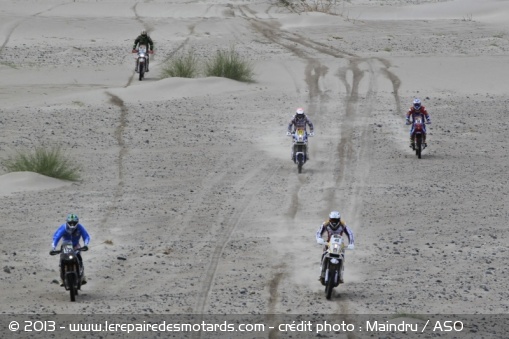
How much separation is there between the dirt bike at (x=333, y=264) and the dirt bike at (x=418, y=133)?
438 inches

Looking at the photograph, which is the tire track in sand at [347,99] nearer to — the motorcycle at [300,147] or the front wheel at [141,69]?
the motorcycle at [300,147]

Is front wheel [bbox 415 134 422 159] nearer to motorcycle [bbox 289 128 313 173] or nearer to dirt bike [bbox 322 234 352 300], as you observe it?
motorcycle [bbox 289 128 313 173]

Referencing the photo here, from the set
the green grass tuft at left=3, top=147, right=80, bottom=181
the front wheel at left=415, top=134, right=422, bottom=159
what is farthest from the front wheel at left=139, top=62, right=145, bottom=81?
the front wheel at left=415, top=134, right=422, bottom=159

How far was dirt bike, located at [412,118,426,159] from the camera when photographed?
27.5m

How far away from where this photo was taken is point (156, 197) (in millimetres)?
23328

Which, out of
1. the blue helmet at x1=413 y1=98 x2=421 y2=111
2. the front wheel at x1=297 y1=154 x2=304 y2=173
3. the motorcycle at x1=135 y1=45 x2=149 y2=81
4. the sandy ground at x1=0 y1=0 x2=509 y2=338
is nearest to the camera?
the sandy ground at x1=0 y1=0 x2=509 y2=338

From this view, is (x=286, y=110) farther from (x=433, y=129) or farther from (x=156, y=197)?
(x=156, y=197)

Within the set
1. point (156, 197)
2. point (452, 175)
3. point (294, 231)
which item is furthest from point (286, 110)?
point (294, 231)

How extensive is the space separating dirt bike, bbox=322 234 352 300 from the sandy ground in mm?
325

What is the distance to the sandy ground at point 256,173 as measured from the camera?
1727 centimetres

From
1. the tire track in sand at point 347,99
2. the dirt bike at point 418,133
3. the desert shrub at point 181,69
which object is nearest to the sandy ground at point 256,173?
the tire track in sand at point 347,99

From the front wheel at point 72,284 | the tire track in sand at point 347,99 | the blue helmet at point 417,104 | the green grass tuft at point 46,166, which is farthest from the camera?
the blue helmet at point 417,104

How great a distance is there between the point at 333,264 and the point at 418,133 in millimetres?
11557

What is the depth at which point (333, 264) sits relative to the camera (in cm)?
1655
